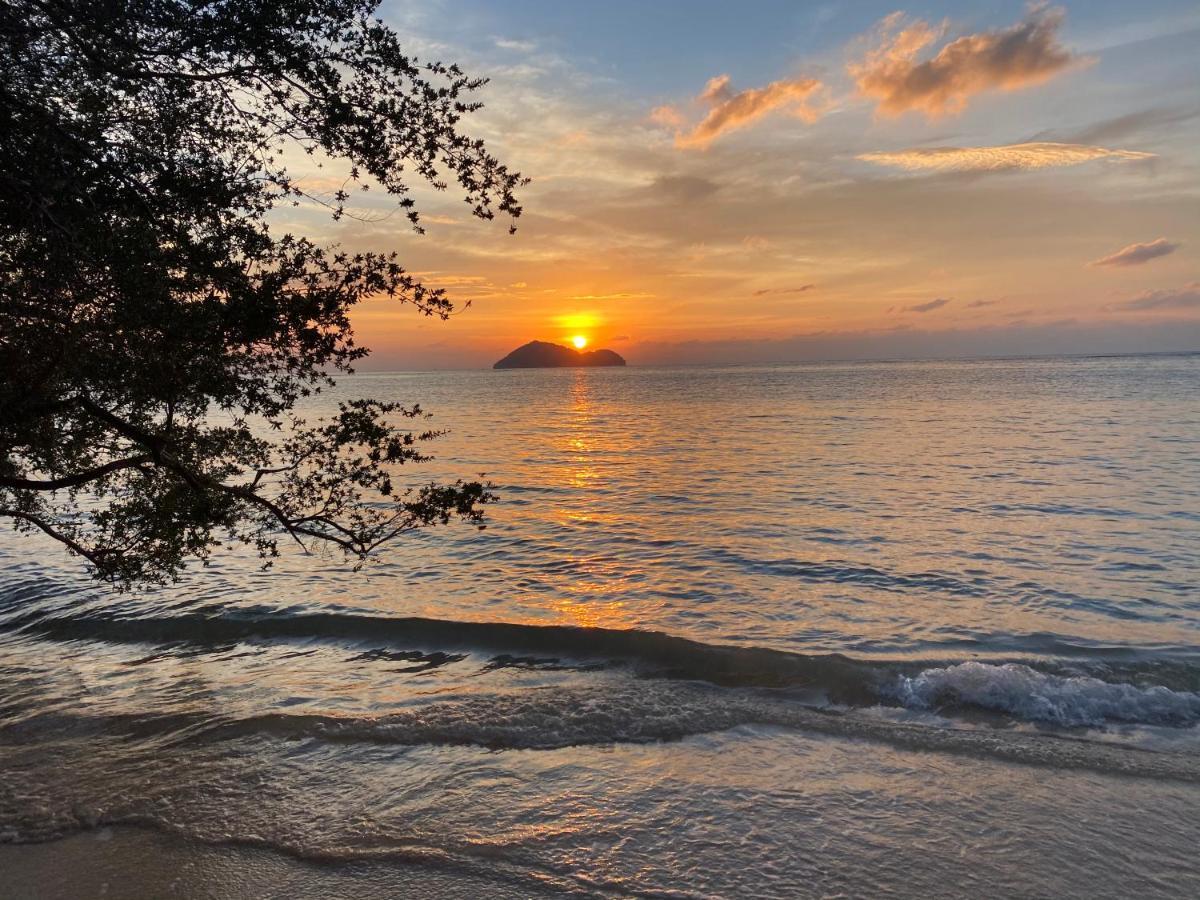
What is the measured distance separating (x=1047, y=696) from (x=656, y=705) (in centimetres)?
556

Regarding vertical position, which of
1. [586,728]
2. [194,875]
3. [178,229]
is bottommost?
[586,728]

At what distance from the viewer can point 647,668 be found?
1222 centimetres

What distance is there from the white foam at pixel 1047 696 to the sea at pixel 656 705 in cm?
5

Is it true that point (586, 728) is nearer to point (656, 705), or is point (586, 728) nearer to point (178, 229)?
point (656, 705)

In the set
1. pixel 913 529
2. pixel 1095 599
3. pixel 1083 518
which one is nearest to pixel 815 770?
pixel 1095 599

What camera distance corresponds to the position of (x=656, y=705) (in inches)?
404

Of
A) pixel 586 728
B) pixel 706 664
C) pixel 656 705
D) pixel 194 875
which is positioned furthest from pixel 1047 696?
pixel 194 875

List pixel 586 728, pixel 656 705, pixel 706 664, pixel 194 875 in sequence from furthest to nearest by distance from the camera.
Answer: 1. pixel 706 664
2. pixel 656 705
3. pixel 586 728
4. pixel 194 875

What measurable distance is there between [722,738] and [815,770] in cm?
131

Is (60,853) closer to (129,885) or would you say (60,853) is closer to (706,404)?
(129,885)

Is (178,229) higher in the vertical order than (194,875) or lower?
higher

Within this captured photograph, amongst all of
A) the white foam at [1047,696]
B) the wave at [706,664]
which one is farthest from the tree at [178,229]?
the white foam at [1047,696]

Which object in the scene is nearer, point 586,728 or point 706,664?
point 586,728

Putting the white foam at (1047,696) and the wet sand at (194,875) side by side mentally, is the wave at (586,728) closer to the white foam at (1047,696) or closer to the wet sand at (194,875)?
the white foam at (1047,696)
